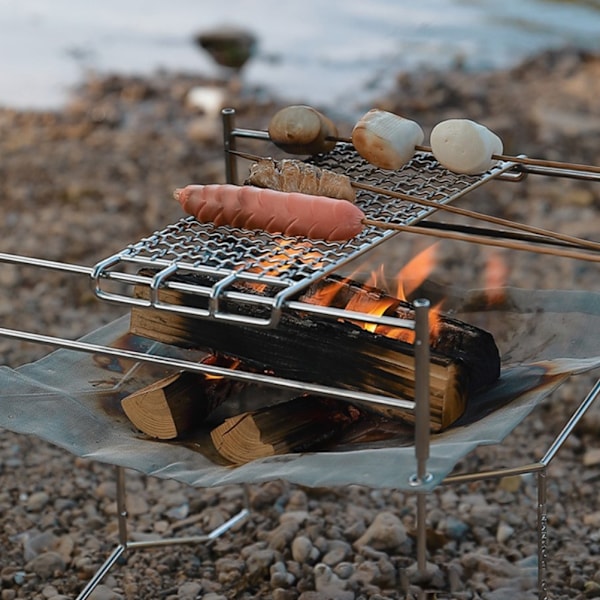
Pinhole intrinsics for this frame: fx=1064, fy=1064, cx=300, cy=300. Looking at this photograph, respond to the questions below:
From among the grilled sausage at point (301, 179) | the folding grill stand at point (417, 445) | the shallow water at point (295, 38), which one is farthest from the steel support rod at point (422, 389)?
the shallow water at point (295, 38)

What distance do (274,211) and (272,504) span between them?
114cm

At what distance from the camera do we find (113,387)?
7.21 feet

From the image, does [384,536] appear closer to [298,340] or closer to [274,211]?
[298,340]

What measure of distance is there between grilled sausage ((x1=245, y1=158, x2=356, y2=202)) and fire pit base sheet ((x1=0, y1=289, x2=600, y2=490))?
0.44 m

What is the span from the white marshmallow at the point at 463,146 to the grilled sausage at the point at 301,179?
214 millimetres

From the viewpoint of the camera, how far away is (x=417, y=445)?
5.33 ft

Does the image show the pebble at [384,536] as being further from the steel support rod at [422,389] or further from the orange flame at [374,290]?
the steel support rod at [422,389]

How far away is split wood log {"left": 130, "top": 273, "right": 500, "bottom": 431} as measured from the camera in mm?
1920

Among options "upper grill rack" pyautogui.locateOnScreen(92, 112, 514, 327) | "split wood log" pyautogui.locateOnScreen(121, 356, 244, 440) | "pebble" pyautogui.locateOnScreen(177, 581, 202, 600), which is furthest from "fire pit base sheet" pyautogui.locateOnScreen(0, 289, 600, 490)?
"pebble" pyautogui.locateOnScreen(177, 581, 202, 600)

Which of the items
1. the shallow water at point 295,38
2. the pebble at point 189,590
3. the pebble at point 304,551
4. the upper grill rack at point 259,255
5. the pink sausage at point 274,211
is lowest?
the pebble at point 189,590

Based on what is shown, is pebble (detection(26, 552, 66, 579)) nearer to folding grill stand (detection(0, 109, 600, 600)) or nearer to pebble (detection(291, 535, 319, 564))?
folding grill stand (detection(0, 109, 600, 600))

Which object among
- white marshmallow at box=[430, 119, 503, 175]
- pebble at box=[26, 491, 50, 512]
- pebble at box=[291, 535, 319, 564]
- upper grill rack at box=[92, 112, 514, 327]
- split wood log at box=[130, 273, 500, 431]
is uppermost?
white marshmallow at box=[430, 119, 503, 175]

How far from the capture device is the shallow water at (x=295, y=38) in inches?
270

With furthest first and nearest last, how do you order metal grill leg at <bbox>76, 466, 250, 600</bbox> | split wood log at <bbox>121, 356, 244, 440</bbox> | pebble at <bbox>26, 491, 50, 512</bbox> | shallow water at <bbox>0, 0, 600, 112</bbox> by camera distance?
shallow water at <bbox>0, 0, 600, 112</bbox>
pebble at <bbox>26, 491, 50, 512</bbox>
metal grill leg at <bbox>76, 466, 250, 600</bbox>
split wood log at <bbox>121, 356, 244, 440</bbox>
